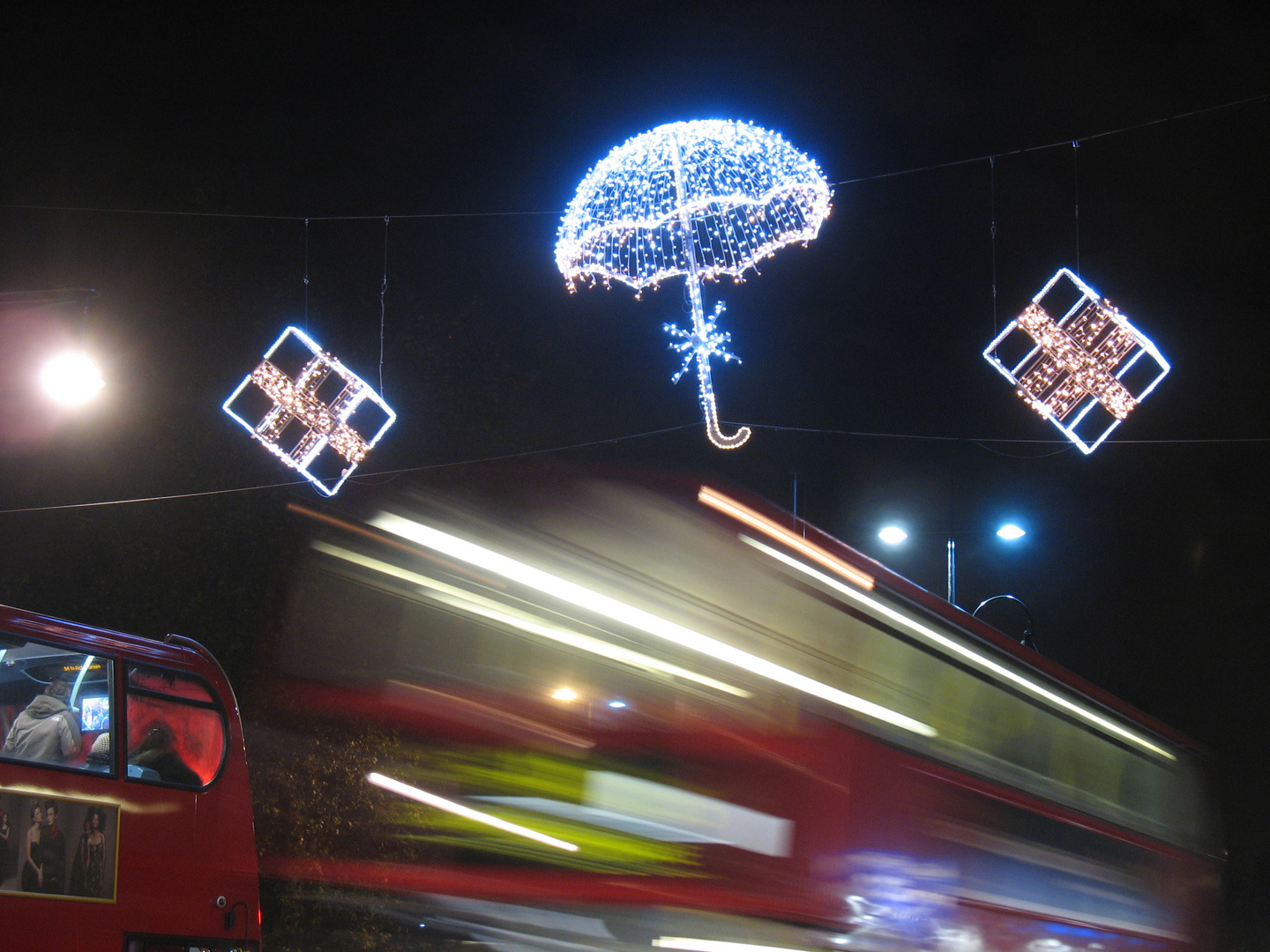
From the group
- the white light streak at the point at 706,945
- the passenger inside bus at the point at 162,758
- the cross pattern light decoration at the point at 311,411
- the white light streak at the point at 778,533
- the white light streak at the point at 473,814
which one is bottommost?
the white light streak at the point at 706,945

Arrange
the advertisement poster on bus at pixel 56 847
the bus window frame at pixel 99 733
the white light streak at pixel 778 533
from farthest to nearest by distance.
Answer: the bus window frame at pixel 99 733 < the advertisement poster on bus at pixel 56 847 < the white light streak at pixel 778 533

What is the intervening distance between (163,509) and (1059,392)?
1092 cm

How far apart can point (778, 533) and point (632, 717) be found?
1.14 metres

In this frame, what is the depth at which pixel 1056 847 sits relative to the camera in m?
6.68

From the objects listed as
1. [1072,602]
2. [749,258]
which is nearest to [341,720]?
[749,258]

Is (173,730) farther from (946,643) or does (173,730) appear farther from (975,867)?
(975,867)

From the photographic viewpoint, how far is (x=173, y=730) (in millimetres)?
6285

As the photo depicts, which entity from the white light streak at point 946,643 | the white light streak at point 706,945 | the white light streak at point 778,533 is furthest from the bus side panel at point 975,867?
the white light streak at point 778,533

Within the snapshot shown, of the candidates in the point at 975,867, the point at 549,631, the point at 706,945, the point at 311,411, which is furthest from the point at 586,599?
the point at 311,411

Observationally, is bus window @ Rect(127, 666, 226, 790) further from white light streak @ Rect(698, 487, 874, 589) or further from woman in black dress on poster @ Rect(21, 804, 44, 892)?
white light streak @ Rect(698, 487, 874, 589)

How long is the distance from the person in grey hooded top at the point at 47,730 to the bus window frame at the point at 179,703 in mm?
293

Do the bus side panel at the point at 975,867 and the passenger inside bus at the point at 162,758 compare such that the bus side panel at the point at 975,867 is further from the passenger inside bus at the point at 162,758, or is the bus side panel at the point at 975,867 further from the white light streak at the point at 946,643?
the passenger inside bus at the point at 162,758

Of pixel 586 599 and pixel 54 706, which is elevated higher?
pixel 586 599

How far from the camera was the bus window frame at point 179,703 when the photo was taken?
233 inches
